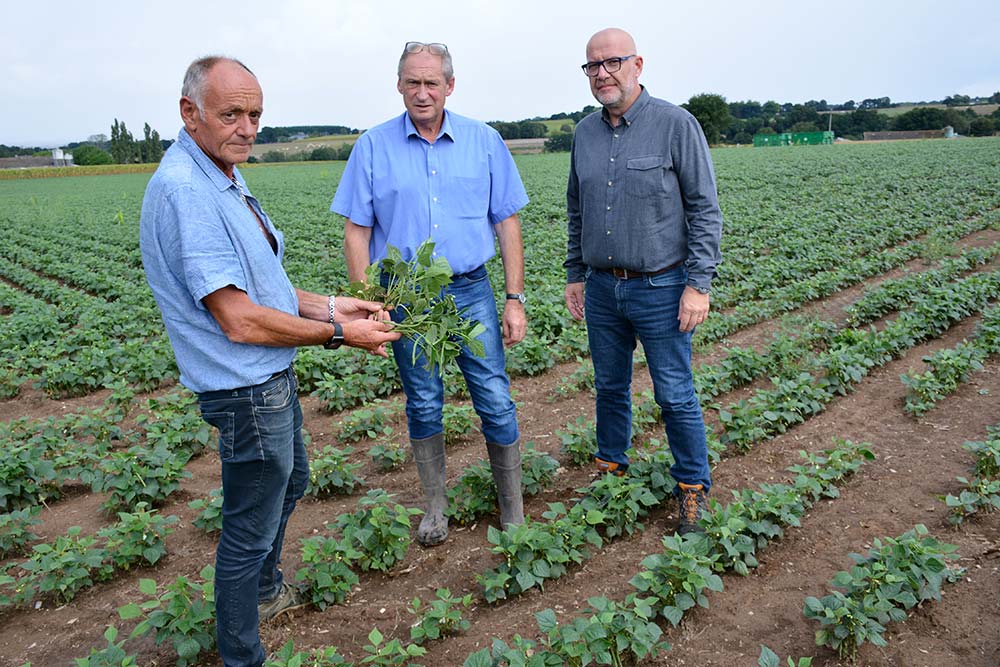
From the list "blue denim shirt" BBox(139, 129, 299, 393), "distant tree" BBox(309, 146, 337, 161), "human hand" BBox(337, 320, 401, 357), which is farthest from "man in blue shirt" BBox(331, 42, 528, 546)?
"distant tree" BBox(309, 146, 337, 161)

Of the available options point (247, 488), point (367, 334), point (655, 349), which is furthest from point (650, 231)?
point (247, 488)

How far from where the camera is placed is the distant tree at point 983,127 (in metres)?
72.1

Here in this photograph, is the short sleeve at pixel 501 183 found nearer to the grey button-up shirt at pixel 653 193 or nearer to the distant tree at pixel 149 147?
the grey button-up shirt at pixel 653 193

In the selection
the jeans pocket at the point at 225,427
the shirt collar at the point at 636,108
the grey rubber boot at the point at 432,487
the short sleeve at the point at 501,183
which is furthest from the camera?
the grey rubber boot at the point at 432,487

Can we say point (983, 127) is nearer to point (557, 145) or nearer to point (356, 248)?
point (557, 145)

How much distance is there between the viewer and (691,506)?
3.73 metres

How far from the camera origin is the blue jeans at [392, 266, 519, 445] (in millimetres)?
3615

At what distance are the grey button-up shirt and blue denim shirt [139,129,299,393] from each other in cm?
171

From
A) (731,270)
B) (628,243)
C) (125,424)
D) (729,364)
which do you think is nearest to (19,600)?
(125,424)

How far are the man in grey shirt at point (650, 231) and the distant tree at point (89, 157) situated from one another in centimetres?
8499

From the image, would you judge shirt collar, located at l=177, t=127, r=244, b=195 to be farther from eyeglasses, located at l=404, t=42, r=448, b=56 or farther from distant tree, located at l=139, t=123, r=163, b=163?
distant tree, located at l=139, t=123, r=163, b=163

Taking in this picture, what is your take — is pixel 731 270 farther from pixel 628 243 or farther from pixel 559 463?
pixel 628 243

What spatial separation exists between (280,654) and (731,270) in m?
8.80

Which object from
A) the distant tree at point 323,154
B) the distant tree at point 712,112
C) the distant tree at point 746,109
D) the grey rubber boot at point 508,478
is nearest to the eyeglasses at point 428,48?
the grey rubber boot at point 508,478
